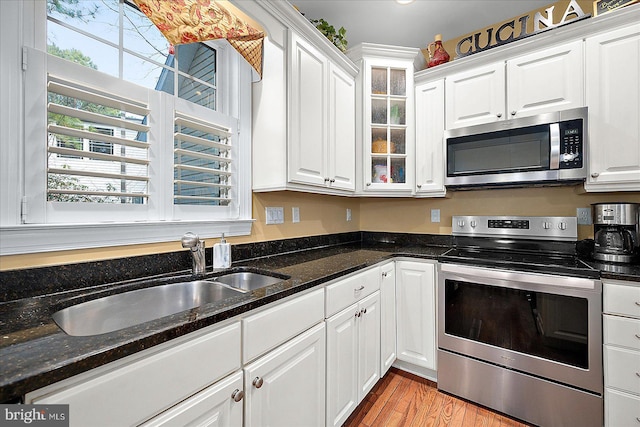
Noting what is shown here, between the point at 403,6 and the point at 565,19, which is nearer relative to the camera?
the point at 565,19

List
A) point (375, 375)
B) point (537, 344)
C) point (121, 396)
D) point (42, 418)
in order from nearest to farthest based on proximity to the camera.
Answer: point (42, 418) < point (121, 396) < point (537, 344) < point (375, 375)

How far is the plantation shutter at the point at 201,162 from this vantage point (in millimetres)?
1507

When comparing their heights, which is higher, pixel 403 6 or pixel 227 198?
pixel 403 6

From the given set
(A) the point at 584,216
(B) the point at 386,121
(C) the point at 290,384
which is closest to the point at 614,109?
(A) the point at 584,216

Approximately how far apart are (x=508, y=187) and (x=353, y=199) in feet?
4.21

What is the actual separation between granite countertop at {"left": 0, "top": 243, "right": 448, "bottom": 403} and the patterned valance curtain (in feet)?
3.54

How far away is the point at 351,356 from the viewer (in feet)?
5.34

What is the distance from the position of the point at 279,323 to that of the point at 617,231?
195 cm

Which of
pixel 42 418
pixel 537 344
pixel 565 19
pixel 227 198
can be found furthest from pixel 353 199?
pixel 42 418

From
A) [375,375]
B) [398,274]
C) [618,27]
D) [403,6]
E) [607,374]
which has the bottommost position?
[375,375]

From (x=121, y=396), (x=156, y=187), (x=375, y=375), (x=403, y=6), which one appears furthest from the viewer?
(x=403, y=6)

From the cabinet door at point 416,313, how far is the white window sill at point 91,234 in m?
1.32

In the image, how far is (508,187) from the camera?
2.20 metres

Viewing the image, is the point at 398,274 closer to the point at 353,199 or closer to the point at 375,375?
the point at 375,375
